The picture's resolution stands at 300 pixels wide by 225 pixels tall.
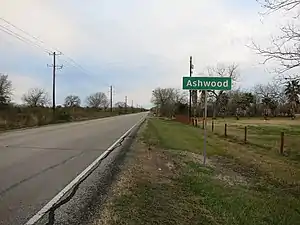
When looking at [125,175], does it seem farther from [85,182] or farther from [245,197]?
[245,197]

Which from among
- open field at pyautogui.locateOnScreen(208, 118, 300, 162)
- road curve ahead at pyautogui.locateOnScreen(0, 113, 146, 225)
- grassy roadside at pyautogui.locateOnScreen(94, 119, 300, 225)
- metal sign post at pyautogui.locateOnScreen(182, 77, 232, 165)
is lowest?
open field at pyautogui.locateOnScreen(208, 118, 300, 162)

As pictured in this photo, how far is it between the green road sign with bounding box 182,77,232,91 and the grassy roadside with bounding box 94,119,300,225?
8.09ft

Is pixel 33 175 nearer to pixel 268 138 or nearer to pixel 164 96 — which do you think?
pixel 268 138

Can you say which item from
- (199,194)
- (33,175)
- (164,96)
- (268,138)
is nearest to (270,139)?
(268,138)

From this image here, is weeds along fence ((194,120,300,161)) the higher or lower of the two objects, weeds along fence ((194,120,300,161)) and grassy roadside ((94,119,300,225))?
the lower

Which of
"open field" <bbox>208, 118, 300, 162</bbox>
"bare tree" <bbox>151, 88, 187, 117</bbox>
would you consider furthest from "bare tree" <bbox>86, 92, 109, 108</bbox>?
"open field" <bbox>208, 118, 300, 162</bbox>

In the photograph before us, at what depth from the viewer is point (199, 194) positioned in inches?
316

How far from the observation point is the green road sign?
39.3 feet

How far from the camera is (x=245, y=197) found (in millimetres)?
8305

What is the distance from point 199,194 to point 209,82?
480cm

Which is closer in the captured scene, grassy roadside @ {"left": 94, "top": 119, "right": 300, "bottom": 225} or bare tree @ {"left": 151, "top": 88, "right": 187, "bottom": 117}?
grassy roadside @ {"left": 94, "top": 119, "right": 300, "bottom": 225}

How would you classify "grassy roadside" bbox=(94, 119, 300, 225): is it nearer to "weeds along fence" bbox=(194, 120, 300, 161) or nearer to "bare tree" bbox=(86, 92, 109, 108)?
"weeds along fence" bbox=(194, 120, 300, 161)

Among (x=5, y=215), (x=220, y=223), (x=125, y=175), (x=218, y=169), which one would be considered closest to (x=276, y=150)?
(x=218, y=169)

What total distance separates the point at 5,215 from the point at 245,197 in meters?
4.77
